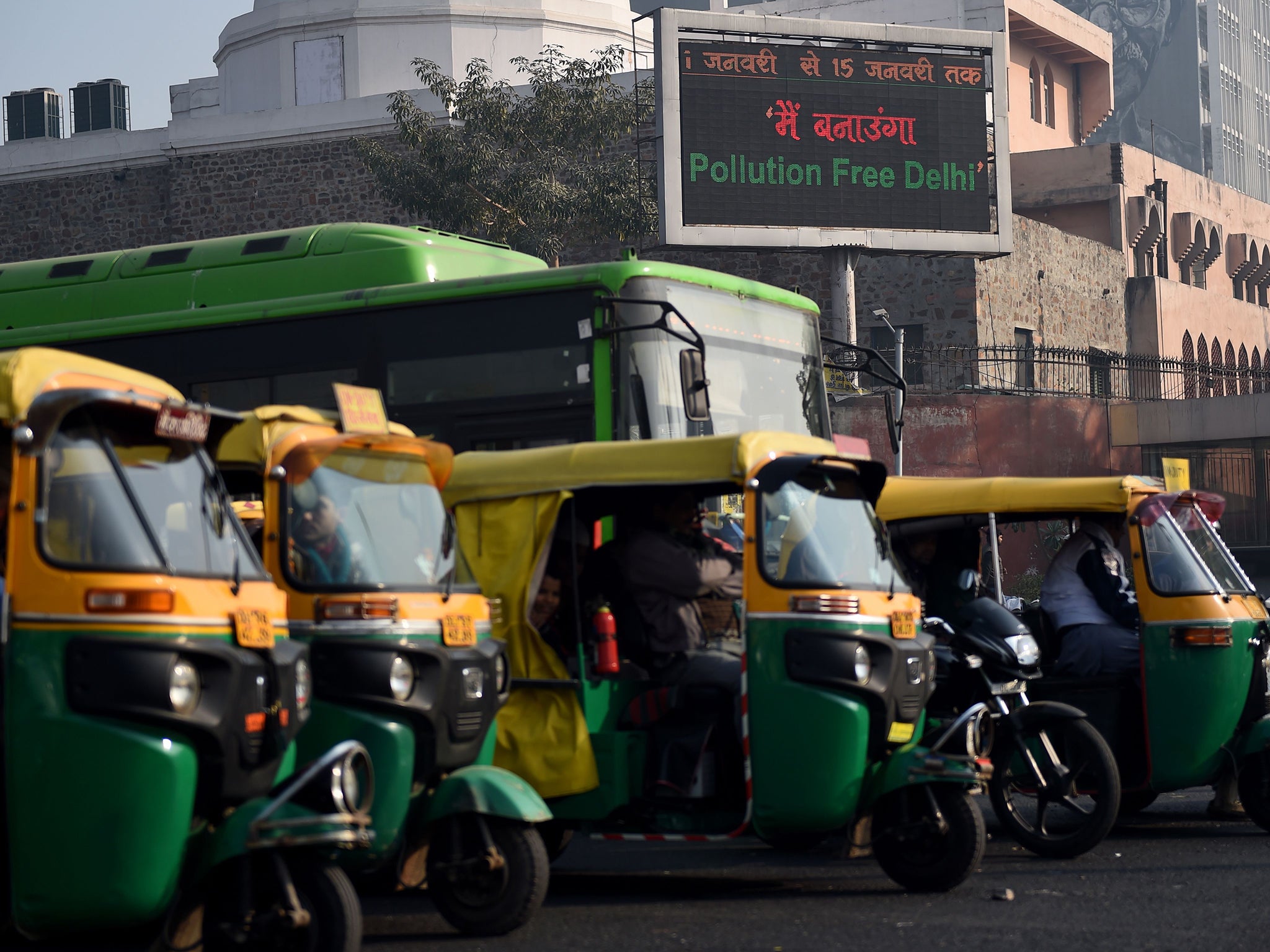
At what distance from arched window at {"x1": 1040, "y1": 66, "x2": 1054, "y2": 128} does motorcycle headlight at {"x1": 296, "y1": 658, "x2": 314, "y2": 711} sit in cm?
3736

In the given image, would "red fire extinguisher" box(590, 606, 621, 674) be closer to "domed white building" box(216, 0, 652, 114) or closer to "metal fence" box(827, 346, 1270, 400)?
"metal fence" box(827, 346, 1270, 400)

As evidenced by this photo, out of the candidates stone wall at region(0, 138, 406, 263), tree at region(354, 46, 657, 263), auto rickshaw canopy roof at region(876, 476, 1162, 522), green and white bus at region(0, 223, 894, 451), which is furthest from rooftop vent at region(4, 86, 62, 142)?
auto rickshaw canopy roof at region(876, 476, 1162, 522)

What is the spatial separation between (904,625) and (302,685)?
296 cm

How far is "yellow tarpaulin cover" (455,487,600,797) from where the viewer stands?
8.22 m

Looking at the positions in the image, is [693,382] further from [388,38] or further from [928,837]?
[388,38]

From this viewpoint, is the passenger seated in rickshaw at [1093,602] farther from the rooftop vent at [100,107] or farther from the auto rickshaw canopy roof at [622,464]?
the rooftop vent at [100,107]

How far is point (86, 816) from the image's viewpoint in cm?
545

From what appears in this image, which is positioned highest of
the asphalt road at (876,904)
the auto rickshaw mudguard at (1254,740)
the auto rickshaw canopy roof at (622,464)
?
the auto rickshaw canopy roof at (622,464)

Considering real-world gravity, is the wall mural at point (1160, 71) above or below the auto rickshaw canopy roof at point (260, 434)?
above

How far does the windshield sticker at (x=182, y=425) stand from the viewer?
232 inches

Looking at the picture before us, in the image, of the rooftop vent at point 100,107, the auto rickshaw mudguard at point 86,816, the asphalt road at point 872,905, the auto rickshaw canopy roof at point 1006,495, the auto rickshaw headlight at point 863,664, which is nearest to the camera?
the auto rickshaw mudguard at point 86,816

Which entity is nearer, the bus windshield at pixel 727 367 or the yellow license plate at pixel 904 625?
the yellow license plate at pixel 904 625

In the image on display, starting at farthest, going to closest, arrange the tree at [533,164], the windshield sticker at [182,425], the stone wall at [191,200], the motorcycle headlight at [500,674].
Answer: the stone wall at [191,200]
the tree at [533,164]
the motorcycle headlight at [500,674]
the windshield sticker at [182,425]

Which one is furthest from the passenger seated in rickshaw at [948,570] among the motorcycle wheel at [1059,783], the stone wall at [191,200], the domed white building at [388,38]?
the domed white building at [388,38]
